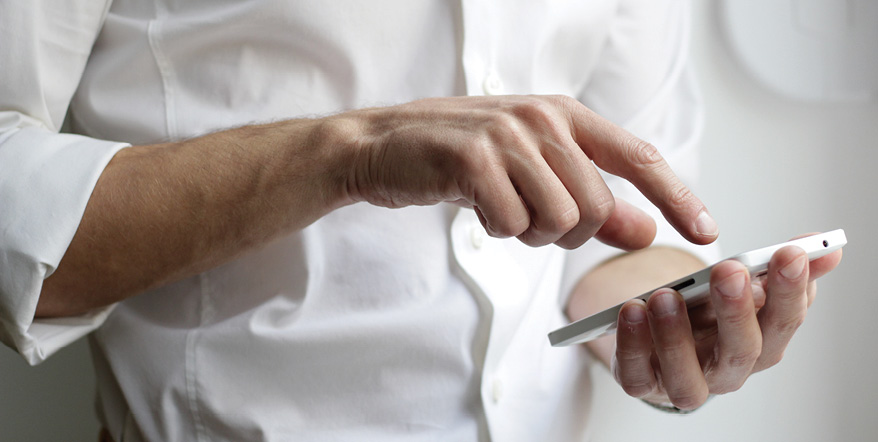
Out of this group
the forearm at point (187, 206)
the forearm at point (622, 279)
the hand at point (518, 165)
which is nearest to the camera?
the hand at point (518, 165)

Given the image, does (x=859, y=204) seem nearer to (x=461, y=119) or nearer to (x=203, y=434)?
(x=461, y=119)

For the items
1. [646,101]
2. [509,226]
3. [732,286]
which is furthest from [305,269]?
[646,101]

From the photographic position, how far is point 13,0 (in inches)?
21.1

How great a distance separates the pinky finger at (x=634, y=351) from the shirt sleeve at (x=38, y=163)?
435 mm

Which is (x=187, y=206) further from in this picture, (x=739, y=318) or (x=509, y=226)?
(x=739, y=318)

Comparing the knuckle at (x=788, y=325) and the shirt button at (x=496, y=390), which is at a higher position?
the knuckle at (x=788, y=325)

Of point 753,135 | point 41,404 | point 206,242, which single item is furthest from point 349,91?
point 753,135

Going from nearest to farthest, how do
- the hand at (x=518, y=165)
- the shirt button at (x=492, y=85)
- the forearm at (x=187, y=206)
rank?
1. the hand at (x=518, y=165)
2. the forearm at (x=187, y=206)
3. the shirt button at (x=492, y=85)

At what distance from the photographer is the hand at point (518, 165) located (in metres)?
0.43

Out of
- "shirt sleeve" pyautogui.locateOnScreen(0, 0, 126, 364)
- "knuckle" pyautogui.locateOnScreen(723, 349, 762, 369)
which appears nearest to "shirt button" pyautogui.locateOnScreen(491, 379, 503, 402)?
"knuckle" pyautogui.locateOnScreen(723, 349, 762, 369)

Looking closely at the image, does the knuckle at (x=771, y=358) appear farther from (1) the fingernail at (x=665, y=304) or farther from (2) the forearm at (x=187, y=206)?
(2) the forearm at (x=187, y=206)

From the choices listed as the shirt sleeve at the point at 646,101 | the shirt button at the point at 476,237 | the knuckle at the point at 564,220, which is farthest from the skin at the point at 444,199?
the shirt sleeve at the point at 646,101

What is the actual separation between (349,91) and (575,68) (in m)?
0.32

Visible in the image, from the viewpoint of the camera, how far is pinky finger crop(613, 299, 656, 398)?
0.51 m
